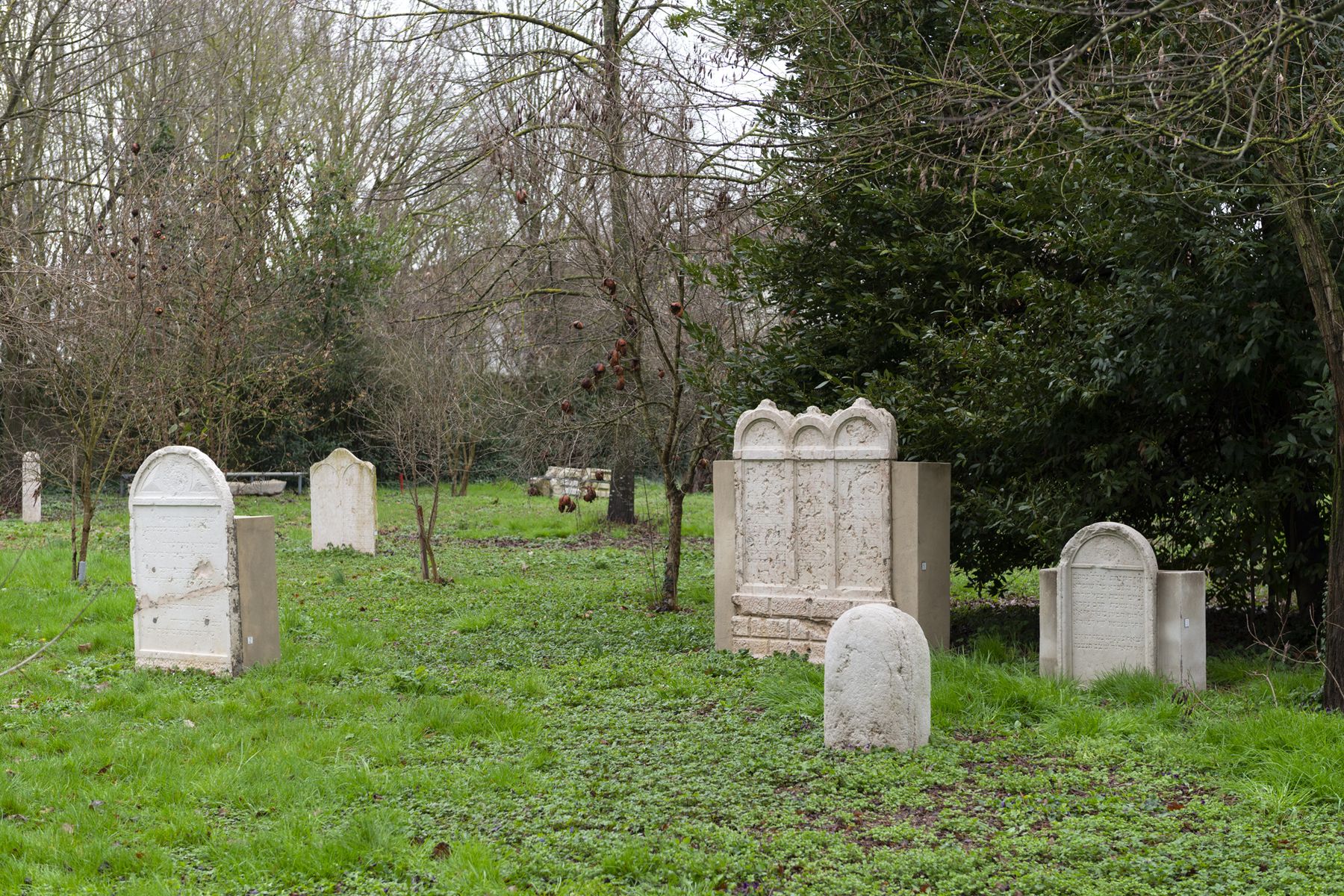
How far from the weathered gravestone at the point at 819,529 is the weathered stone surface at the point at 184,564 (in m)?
3.69

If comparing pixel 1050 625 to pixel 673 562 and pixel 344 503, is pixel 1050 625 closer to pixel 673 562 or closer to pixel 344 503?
pixel 673 562

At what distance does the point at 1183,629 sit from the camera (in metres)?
7.02

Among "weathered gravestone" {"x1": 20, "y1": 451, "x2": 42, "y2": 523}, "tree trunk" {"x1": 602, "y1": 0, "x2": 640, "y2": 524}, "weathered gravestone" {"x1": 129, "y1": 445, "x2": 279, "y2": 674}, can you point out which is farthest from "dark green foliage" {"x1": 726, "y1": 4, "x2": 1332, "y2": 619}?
"weathered gravestone" {"x1": 20, "y1": 451, "x2": 42, "y2": 523}

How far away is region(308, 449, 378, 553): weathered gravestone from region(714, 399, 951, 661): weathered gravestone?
25.2 feet

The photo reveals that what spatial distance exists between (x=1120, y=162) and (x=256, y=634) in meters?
7.08

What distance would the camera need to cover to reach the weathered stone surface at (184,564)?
8.27 m

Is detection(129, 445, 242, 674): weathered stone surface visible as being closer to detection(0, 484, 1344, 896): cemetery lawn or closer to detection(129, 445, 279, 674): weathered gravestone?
detection(129, 445, 279, 674): weathered gravestone

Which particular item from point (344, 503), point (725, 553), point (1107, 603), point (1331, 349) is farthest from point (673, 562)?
point (1331, 349)

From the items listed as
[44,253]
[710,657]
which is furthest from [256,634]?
[44,253]

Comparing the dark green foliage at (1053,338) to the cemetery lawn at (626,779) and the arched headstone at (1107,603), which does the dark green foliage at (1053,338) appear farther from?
the cemetery lawn at (626,779)

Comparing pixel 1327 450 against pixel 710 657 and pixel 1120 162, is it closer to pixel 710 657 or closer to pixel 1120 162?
pixel 1120 162

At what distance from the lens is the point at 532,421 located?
1608 cm

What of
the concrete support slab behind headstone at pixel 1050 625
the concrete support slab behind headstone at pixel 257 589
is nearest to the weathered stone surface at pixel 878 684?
the concrete support slab behind headstone at pixel 1050 625

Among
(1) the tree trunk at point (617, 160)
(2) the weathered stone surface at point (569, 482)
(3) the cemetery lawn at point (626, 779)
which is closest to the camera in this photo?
(3) the cemetery lawn at point (626, 779)
